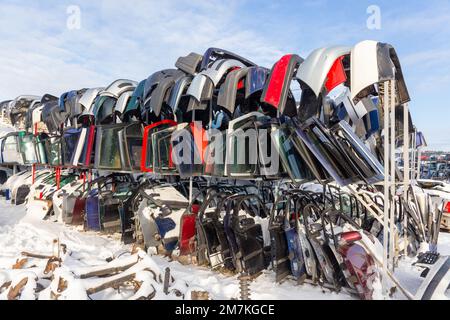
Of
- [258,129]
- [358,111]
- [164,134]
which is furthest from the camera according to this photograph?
[358,111]

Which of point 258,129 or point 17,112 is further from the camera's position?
point 17,112

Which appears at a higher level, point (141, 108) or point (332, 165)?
point (141, 108)

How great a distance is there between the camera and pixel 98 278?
3.71 metres

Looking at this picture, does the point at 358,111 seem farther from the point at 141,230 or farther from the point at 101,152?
the point at 101,152

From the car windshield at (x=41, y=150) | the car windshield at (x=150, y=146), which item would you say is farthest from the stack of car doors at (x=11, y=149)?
the car windshield at (x=150, y=146)

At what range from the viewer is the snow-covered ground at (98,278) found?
3293 mm

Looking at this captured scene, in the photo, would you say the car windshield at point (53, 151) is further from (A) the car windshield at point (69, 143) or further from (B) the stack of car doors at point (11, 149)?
(B) the stack of car doors at point (11, 149)

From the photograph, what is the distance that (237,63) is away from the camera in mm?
5844

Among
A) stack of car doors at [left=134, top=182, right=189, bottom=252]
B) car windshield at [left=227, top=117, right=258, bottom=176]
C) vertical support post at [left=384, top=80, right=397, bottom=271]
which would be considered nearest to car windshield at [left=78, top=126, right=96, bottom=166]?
stack of car doors at [left=134, top=182, right=189, bottom=252]

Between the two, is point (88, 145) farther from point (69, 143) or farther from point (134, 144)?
point (134, 144)

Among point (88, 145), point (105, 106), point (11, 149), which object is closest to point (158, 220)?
point (88, 145)

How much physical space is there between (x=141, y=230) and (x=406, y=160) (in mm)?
4305
